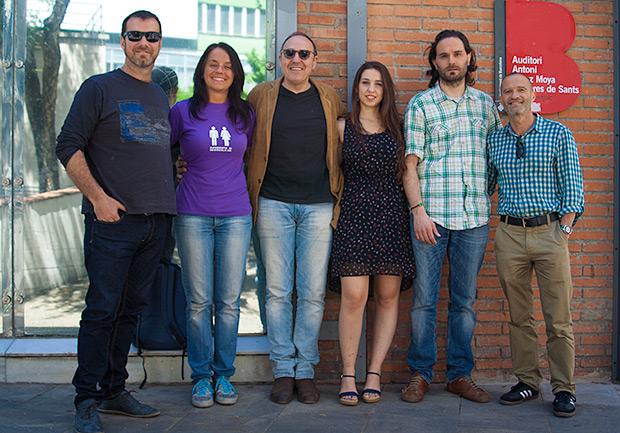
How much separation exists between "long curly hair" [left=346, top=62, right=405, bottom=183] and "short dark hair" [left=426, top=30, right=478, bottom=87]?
1.22 ft

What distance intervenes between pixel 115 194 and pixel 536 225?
8.13 feet

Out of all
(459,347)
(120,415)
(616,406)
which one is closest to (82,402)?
(120,415)

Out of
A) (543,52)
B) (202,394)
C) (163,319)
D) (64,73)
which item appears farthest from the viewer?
(64,73)

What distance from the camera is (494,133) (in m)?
3.94

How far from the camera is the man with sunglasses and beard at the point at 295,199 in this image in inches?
153

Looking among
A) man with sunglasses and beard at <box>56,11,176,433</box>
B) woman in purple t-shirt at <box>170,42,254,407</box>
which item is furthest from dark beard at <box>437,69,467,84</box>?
man with sunglasses and beard at <box>56,11,176,433</box>

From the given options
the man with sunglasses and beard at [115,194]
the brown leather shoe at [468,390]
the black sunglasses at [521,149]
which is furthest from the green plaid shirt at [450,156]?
the man with sunglasses and beard at [115,194]

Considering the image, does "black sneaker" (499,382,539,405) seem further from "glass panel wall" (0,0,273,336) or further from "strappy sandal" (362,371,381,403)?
"glass panel wall" (0,0,273,336)

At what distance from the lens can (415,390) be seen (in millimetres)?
3906

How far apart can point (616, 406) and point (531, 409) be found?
0.57m

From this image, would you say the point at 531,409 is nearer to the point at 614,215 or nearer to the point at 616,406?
the point at 616,406

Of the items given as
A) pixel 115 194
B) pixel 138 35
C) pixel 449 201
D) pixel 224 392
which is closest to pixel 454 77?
pixel 449 201

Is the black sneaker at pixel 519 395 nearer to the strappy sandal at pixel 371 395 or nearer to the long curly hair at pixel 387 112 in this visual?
the strappy sandal at pixel 371 395

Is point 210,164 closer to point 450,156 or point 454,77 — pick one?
point 450,156
